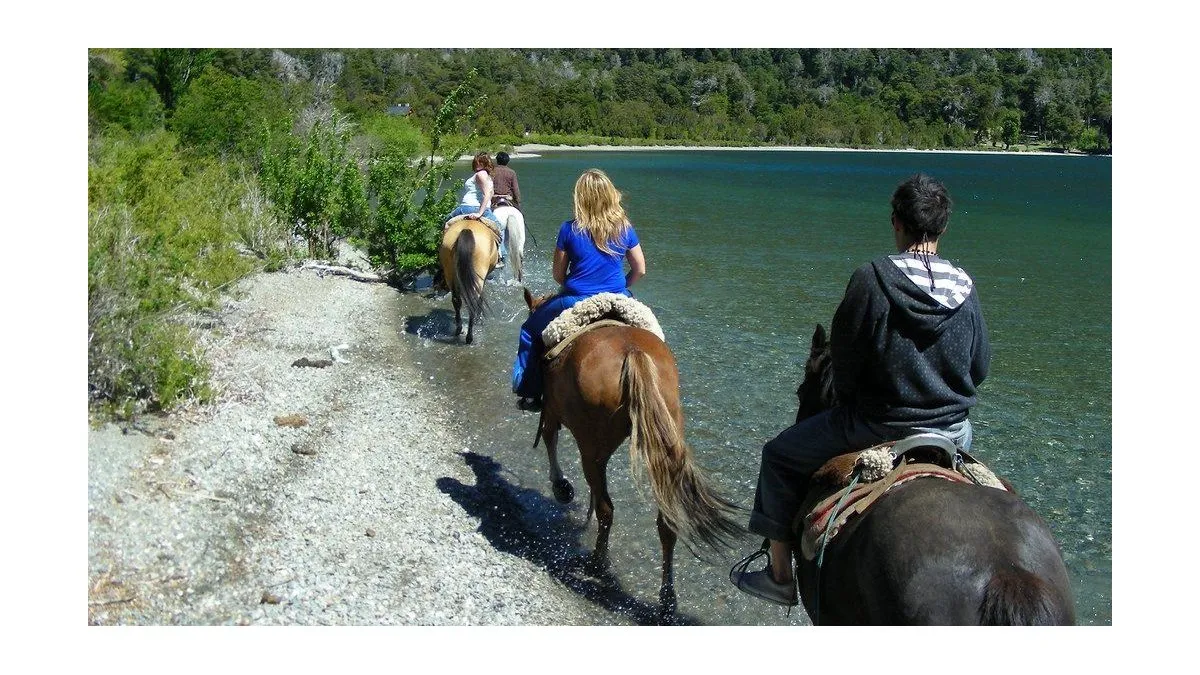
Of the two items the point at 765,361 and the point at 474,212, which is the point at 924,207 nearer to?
the point at 765,361

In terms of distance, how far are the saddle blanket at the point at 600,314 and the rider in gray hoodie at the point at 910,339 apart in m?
2.44

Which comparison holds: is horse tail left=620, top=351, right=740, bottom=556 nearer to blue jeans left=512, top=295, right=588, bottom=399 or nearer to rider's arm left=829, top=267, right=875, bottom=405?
blue jeans left=512, top=295, right=588, bottom=399

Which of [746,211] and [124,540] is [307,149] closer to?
[124,540]

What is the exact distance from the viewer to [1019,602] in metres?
3.44

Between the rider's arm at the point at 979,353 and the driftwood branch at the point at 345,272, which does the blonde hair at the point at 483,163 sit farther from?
the rider's arm at the point at 979,353

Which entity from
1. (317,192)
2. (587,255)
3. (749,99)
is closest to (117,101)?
(317,192)

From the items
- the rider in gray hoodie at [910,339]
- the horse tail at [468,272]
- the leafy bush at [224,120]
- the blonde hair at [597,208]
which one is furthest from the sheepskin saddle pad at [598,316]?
the leafy bush at [224,120]

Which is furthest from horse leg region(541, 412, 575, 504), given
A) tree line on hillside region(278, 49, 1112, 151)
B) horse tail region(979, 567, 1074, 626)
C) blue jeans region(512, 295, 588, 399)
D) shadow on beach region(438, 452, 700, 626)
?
tree line on hillside region(278, 49, 1112, 151)

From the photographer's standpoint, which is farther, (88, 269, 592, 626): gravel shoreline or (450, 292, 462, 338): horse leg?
(450, 292, 462, 338): horse leg

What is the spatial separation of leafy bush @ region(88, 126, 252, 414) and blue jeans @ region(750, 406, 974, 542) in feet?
16.6

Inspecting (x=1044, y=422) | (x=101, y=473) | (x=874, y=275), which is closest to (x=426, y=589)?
(x=101, y=473)

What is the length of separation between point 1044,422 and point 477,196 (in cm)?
856

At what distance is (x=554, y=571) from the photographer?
7.07 m

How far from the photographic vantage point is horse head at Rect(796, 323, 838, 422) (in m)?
5.04
